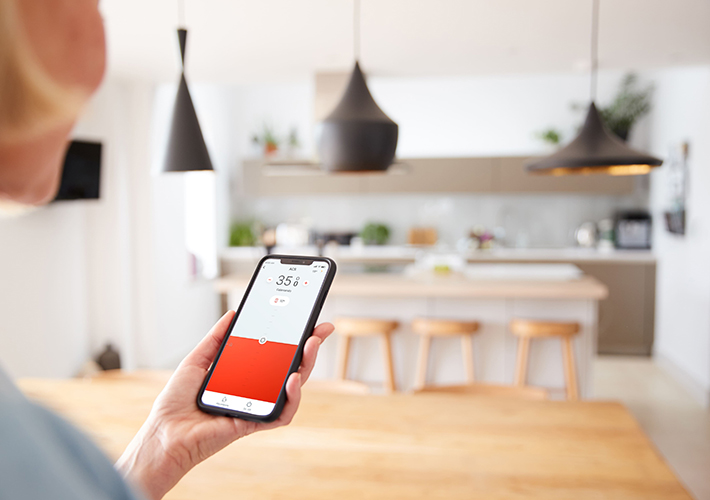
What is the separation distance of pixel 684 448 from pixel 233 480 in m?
3.01

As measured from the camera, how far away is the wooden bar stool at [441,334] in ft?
10.7

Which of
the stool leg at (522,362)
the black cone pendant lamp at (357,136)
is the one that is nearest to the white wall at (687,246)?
the stool leg at (522,362)

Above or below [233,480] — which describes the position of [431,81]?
above

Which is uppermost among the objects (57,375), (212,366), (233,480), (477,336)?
(212,366)

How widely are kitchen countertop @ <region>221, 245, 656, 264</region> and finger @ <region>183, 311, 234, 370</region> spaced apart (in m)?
3.80

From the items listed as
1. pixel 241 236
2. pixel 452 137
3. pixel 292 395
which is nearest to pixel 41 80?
pixel 292 395

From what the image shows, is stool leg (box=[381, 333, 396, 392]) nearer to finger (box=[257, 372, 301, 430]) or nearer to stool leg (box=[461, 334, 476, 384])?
stool leg (box=[461, 334, 476, 384])

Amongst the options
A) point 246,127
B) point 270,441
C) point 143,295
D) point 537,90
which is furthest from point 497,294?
point 246,127

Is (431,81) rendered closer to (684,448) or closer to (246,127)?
(246,127)

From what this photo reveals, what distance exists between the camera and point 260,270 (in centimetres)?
104

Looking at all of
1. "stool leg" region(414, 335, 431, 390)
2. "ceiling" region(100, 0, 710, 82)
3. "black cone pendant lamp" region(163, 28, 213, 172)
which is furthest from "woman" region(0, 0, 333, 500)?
"stool leg" region(414, 335, 431, 390)

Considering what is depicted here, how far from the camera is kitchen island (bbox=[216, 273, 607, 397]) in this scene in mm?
3330

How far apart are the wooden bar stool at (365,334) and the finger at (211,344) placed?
7.94 ft

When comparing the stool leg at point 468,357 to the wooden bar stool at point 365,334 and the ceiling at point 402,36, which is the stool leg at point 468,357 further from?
the ceiling at point 402,36
